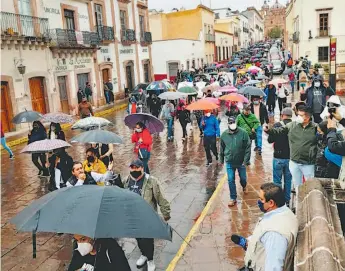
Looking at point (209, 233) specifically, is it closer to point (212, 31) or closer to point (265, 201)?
point (265, 201)

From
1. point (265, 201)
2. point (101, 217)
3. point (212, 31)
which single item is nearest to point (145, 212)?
point (101, 217)

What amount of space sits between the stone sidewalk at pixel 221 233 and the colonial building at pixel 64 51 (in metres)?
12.5

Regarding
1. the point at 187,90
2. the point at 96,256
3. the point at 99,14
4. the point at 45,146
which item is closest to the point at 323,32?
the point at 99,14

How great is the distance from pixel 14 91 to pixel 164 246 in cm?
1337

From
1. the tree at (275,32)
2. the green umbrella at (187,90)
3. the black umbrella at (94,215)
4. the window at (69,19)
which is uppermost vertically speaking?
the tree at (275,32)

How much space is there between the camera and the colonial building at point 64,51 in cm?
A: 1672

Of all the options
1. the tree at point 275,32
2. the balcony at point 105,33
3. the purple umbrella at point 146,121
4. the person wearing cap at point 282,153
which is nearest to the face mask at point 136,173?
the person wearing cap at point 282,153

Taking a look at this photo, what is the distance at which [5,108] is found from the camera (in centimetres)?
1664

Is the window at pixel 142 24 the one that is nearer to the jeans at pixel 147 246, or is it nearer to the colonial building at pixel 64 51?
the colonial building at pixel 64 51

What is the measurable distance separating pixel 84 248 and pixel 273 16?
13410 cm

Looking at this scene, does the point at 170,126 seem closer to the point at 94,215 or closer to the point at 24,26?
the point at 24,26

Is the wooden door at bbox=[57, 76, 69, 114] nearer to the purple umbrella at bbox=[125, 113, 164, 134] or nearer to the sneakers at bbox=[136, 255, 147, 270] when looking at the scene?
the purple umbrella at bbox=[125, 113, 164, 134]

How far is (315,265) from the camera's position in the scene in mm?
Result: 2506

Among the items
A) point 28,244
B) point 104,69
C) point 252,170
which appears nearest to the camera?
point 28,244
